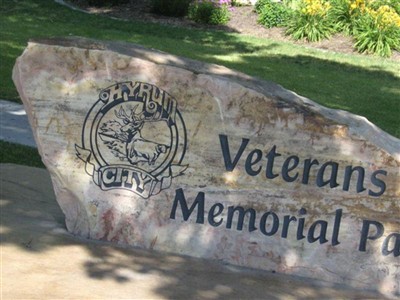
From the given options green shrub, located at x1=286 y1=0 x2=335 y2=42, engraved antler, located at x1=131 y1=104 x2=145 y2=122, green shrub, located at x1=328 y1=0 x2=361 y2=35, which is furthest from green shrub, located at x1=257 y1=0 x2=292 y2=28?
engraved antler, located at x1=131 y1=104 x2=145 y2=122

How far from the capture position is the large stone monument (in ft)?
20.4

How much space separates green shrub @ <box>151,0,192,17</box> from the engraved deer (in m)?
14.1

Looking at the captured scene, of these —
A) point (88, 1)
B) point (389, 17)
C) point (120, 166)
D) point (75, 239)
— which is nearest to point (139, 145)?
point (120, 166)

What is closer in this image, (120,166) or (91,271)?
(91,271)

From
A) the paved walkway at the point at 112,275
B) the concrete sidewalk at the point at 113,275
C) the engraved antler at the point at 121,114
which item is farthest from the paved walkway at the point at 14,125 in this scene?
the engraved antler at the point at 121,114

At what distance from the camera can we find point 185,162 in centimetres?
646

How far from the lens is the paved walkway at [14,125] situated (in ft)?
32.6

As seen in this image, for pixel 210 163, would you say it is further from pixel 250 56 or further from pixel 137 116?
pixel 250 56

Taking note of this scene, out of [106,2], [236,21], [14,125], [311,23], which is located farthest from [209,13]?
[14,125]

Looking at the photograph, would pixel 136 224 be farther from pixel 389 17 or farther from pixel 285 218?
pixel 389 17

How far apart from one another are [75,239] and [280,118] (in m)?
1.76

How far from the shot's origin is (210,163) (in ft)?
21.1

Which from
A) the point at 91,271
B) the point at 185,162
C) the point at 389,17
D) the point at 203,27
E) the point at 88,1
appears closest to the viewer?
the point at 91,271

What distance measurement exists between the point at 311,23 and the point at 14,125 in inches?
371
